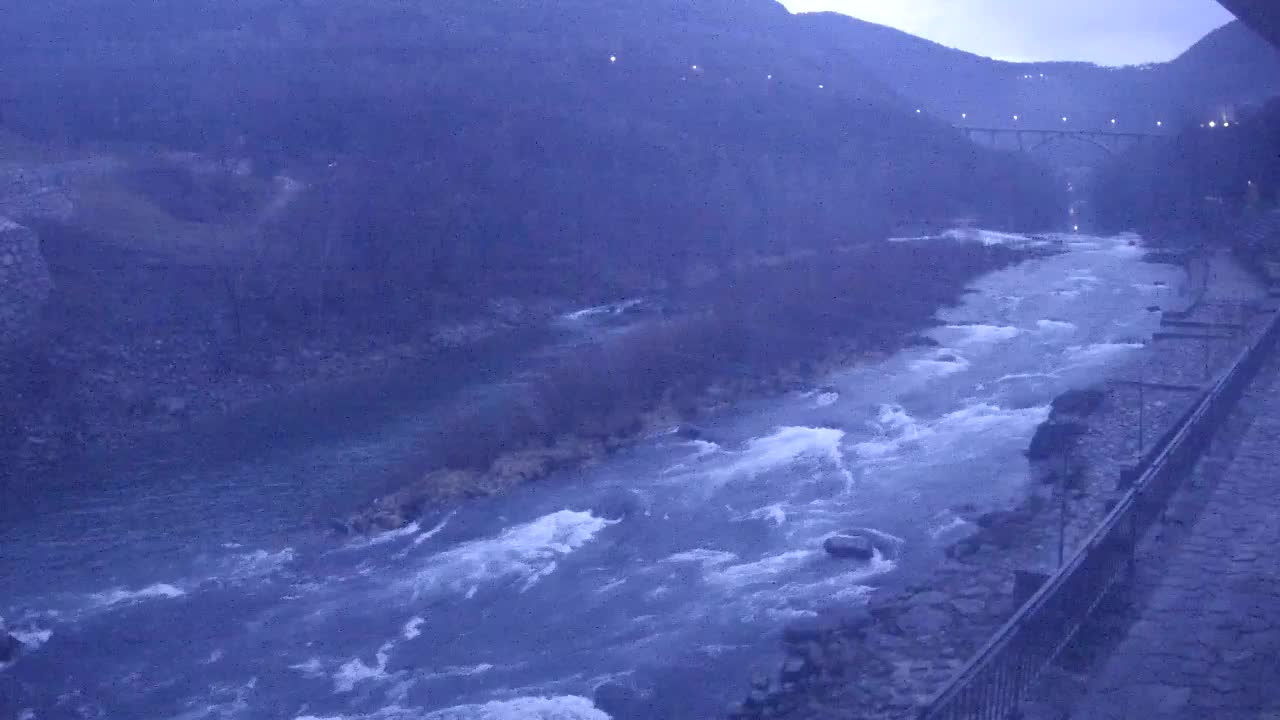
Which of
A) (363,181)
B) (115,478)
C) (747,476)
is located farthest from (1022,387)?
(363,181)

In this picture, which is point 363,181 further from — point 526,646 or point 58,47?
point 526,646

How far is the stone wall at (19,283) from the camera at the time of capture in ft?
42.5

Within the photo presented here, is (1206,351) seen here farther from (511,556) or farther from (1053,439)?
(511,556)

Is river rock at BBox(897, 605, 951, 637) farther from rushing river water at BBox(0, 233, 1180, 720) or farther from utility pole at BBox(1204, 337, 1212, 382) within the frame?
utility pole at BBox(1204, 337, 1212, 382)

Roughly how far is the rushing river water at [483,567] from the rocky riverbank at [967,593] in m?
0.23

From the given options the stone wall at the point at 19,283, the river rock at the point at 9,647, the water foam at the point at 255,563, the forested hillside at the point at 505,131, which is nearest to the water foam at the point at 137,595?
the water foam at the point at 255,563

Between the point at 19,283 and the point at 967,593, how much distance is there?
1173cm

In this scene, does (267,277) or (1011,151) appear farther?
(1011,151)

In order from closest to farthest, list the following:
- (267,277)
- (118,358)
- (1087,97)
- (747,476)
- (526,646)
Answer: (526,646)
(747,476)
(118,358)
(267,277)
(1087,97)

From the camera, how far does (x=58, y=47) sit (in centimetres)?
2553

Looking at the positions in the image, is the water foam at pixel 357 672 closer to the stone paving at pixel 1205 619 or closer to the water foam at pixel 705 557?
the water foam at pixel 705 557

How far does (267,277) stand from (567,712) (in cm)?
1183

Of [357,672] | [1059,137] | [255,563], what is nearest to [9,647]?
[255,563]

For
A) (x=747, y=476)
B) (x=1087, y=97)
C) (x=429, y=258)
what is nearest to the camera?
(x=747, y=476)
